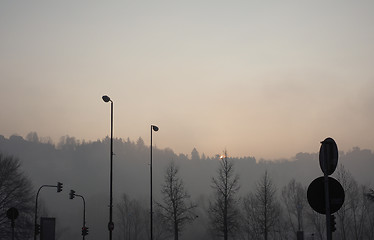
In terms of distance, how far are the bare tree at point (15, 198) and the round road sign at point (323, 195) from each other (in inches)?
2345

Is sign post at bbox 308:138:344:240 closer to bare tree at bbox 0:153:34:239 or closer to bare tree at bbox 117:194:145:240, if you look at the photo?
bare tree at bbox 0:153:34:239

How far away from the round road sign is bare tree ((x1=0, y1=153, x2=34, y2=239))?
59.6 meters

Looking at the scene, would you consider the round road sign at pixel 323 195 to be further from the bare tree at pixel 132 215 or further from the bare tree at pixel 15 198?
the bare tree at pixel 132 215

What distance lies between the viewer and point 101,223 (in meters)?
154

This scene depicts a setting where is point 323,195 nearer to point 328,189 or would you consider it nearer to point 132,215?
point 328,189

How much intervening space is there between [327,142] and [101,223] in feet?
504

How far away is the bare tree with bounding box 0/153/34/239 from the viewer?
61.3 metres

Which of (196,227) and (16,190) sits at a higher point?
(16,190)

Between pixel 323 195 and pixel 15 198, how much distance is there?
62.9 meters

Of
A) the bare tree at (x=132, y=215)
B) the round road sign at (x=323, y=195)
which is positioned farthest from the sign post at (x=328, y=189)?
the bare tree at (x=132, y=215)

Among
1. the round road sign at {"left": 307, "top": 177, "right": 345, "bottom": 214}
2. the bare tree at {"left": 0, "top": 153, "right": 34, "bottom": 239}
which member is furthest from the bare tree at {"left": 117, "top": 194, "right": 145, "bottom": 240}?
the round road sign at {"left": 307, "top": 177, "right": 345, "bottom": 214}

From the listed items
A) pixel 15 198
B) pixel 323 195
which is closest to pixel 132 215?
pixel 15 198

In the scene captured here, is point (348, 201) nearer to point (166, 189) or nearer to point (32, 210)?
point (166, 189)

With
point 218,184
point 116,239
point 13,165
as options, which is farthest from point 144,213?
point 218,184
